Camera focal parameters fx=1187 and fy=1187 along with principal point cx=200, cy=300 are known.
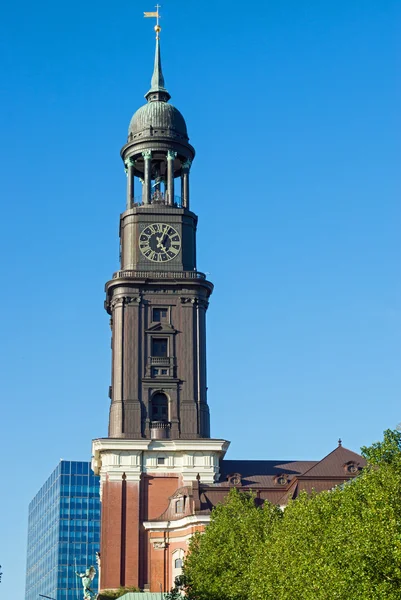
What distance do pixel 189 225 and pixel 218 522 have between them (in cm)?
4356

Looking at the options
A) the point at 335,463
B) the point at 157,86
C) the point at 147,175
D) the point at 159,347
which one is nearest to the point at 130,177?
the point at 147,175

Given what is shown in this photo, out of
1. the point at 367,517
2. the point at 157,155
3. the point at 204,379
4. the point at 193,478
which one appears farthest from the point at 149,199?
the point at 367,517

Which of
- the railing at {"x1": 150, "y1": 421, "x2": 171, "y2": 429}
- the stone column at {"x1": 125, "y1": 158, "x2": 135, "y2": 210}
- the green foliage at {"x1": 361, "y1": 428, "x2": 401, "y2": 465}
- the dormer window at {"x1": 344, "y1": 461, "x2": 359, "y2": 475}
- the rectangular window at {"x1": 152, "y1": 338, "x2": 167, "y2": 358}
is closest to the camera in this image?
the green foliage at {"x1": 361, "y1": 428, "x2": 401, "y2": 465}

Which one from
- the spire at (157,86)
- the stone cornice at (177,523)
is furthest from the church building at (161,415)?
the spire at (157,86)

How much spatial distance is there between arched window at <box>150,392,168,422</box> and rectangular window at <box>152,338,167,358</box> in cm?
393

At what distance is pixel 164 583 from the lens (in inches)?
4262

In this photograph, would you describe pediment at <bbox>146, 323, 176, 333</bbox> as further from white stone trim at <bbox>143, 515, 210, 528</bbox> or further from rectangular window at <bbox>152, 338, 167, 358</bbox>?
white stone trim at <bbox>143, 515, 210, 528</bbox>

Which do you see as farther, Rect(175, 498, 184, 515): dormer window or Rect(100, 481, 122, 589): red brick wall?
Rect(100, 481, 122, 589): red brick wall

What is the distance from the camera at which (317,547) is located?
204 feet

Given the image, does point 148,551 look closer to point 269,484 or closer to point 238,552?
point 269,484

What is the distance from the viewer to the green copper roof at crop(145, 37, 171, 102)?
129500 millimetres

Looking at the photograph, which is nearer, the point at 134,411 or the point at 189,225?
the point at 134,411

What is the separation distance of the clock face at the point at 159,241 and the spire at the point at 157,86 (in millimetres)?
16418

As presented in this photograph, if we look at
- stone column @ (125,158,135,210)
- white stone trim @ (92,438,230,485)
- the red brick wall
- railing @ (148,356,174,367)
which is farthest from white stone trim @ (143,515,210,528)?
stone column @ (125,158,135,210)
